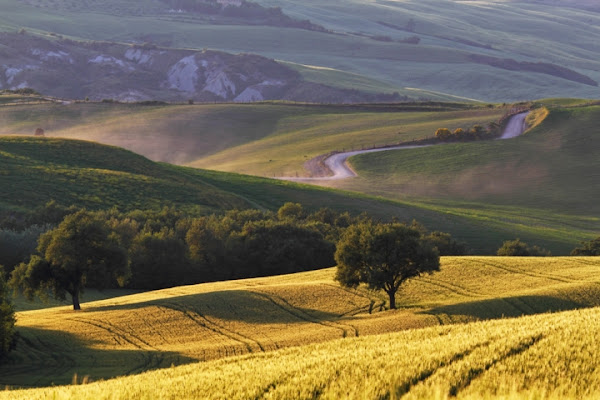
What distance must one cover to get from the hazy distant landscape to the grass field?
0.31 feet

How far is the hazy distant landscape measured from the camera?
1578 cm

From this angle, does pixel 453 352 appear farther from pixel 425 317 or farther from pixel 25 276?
pixel 25 276

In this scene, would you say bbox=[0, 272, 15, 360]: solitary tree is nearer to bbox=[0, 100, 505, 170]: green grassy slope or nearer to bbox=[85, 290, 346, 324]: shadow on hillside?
bbox=[85, 290, 346, 324]: shadow on hillside

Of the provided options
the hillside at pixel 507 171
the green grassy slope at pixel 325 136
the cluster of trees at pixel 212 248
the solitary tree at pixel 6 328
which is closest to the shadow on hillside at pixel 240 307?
the solitary tree at pixel 6 328

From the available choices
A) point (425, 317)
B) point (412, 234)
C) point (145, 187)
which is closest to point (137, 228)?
point (145, 187)

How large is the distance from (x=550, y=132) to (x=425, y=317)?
10193cm

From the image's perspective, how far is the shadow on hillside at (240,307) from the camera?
140 feet

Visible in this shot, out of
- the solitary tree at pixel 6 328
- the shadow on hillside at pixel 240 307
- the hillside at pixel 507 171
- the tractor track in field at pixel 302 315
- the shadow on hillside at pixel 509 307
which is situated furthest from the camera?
the hillside at pixel 507 171

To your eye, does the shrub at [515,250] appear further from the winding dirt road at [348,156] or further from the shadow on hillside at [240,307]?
the winding dirt road at [348,156]

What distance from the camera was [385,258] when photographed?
1813 inches

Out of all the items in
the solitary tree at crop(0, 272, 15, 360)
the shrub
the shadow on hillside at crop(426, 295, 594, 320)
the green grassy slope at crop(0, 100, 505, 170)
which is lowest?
the green grassy slope at crop(0, 100, 505, 170)

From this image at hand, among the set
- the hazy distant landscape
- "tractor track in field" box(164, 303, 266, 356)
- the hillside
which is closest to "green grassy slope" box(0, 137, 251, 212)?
the hazy distant landscape

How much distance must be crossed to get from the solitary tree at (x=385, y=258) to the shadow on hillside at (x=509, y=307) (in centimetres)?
481

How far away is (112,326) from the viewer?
41.9m
